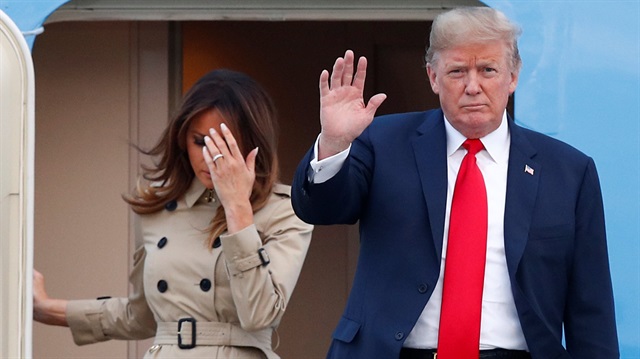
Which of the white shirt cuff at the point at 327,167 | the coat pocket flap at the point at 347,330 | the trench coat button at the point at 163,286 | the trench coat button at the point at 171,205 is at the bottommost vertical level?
the coat pocket flap at the point at 347,330

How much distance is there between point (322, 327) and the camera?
5406 millimetres

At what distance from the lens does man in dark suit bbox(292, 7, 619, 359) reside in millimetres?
2719

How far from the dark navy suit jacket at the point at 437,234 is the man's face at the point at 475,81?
11 cm

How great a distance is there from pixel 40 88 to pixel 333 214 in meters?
1.87

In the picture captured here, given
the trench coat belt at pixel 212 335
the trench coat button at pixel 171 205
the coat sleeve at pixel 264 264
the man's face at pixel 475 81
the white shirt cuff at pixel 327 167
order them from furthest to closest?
the trench coat button at pixel 171 205 → the trench coat belt at pixel 212 335 → the coat sleeve at pixel 264 264 → the man's face at pixel 475 81 → the white shirt cuff at pixel 327 167

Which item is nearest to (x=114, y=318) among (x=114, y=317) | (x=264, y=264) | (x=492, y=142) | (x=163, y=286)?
(x=114, y=317)

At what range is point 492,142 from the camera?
9.43ft

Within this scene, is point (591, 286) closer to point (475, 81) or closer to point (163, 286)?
point (475, 81)

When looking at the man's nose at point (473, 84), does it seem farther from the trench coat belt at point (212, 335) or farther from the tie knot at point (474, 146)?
the trench coat belt at point (212, 335)

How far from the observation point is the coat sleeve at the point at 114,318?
3.55m

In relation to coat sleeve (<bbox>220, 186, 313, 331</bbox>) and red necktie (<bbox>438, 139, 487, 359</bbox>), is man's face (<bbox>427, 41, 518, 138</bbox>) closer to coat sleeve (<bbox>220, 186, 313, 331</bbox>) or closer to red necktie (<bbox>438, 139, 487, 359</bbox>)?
red necktie (<bbox>438, 139, 487, 359</bbox>)

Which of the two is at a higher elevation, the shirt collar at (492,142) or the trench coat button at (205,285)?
the shirt collar at (492,142)

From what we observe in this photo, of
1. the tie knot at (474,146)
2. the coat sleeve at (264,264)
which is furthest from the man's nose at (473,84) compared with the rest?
the coat sleeve at (264,264)

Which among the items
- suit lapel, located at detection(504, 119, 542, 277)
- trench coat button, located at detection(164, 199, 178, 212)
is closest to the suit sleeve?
suit lapel, located at detection(504, 119, 542, 277)
